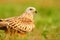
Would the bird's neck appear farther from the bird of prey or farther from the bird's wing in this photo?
the bird's wing

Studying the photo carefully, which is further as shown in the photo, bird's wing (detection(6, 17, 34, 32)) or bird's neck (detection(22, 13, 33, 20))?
bird's neck (detection(22, 13, 33, 20))

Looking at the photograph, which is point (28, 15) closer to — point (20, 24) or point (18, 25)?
point (20, 24)

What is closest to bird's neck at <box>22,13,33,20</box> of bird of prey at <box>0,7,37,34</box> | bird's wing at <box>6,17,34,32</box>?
bird of prey at <box>0,7,37,34</box>

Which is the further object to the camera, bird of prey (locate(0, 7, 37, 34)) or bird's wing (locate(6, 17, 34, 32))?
bird's wing (locate(6, 17, 34, 32))

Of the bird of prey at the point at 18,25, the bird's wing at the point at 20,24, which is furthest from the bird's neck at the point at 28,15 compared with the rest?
the bird's wing at the point at 20,24

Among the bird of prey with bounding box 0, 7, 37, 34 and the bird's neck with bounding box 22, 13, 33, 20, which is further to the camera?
the bird's neck with bounding box 22, 13, 33, 20

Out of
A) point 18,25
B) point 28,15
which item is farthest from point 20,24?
point 28,15

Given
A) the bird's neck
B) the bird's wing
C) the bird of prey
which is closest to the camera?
the bird of prey

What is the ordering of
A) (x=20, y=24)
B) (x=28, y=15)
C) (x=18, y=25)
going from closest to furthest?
(x=18, y=25) → (x=20, y=24) → (x=28, y=15)

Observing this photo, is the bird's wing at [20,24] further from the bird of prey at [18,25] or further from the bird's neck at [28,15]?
the bird's neck at [28,15]

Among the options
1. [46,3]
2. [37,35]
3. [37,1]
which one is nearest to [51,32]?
[37,35]

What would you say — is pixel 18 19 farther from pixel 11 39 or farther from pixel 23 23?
pixel 11 39

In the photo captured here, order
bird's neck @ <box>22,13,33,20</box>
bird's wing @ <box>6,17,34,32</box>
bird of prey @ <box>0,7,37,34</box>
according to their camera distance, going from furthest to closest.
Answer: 1. bird's neck @ <box>22,13,33,20</box>
2. bird's wing @ <box>6,17,34,32</box>
3. bird of prey @ <box>0,7,37,34</box>

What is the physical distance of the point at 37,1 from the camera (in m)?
24.2
